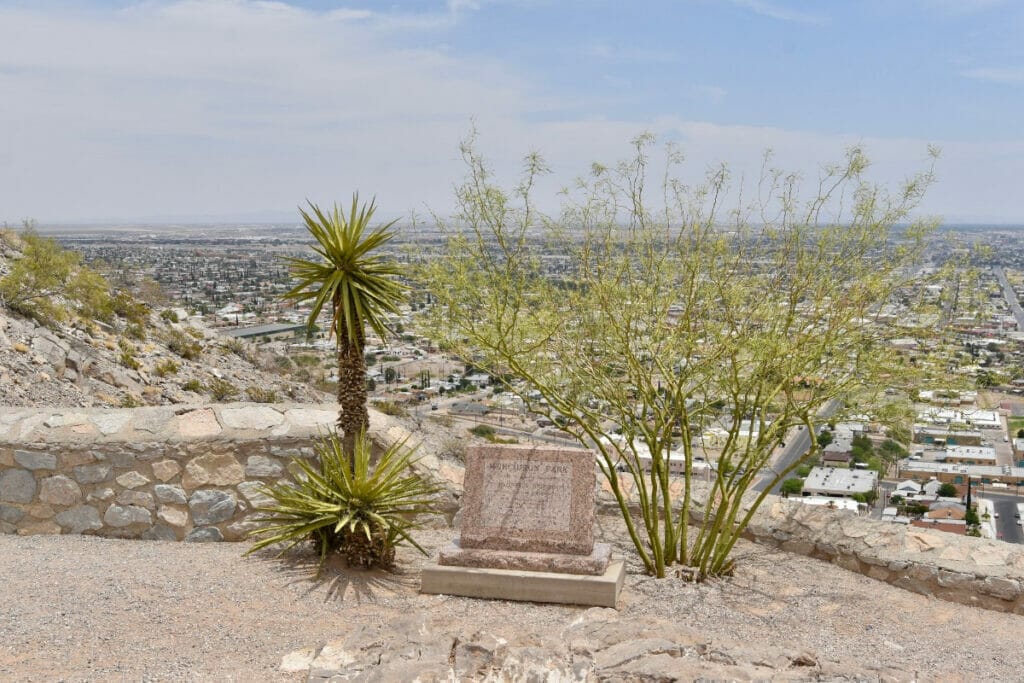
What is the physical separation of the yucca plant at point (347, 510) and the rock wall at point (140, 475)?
557 millimetres

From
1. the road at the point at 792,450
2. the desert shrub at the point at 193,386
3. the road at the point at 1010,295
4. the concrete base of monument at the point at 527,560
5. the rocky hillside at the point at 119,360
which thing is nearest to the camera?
the concrete base of monument at the point at 527,560

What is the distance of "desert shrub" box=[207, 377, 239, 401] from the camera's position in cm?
1971

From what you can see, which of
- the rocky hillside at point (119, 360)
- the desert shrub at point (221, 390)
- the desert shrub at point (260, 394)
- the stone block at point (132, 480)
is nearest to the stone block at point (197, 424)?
the stone block at point (132, 480)

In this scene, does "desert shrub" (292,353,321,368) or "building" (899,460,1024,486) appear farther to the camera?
"desert shrub" (292,353,321,368)

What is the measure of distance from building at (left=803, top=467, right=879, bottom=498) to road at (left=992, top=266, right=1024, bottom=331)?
92.8 inches

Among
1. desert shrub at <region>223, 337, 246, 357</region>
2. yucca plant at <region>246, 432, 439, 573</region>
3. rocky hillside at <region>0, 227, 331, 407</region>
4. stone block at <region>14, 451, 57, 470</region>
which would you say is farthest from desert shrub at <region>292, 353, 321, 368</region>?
A: yucca plant at <region>246, 432, 439, 573</region>

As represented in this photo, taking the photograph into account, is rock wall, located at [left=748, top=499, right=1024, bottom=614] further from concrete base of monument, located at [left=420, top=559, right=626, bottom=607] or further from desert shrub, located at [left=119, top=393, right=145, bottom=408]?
desert shrub, located at [left=119, top=393, right=145, bottom=408]

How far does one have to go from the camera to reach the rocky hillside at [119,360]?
51.1 feet

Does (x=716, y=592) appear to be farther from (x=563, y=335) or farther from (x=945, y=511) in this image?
(x=945, y=511)

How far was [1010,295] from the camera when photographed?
10438mm

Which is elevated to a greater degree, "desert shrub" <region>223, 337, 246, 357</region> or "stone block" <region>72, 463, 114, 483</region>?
"stone block" <region>72, 463, 114, 483</region>

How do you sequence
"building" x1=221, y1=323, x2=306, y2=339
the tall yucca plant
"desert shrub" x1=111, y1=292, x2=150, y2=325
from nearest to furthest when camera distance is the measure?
the tall yucca plant
"desert shrub" x1=111, y1=292, x2=150, y2=325
"building" x1=221, y1=323, x2=306, y2=339

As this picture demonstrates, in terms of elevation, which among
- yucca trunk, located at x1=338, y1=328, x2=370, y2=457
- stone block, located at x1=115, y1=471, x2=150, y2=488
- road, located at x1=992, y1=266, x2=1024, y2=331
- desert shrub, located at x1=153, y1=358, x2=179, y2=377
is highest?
A: road, located at x1=992, y1=266, x2=1024, y2=331

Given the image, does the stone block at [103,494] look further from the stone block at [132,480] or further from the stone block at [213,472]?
the stone block at [213,472]
